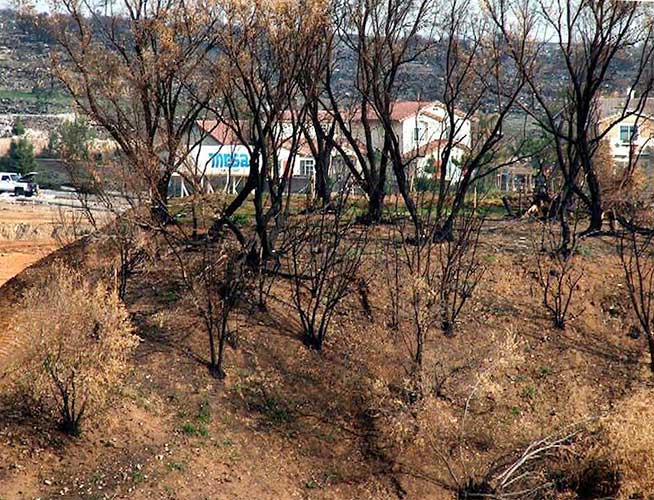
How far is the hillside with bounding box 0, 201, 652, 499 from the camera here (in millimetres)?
13188

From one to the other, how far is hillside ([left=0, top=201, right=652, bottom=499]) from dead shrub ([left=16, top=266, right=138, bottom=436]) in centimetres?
39

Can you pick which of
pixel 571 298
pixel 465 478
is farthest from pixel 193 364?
pixel 571 298

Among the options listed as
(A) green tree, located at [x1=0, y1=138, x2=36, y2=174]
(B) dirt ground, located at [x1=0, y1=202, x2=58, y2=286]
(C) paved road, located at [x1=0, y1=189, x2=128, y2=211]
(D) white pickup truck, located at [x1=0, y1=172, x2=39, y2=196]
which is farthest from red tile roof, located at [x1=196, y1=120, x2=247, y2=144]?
(A) green tree, located at [x1=0, y1=138, x2=36, y2=174]

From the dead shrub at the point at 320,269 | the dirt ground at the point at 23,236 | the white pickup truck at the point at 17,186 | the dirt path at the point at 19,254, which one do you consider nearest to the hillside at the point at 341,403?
the dead shrub at the point at 320,269

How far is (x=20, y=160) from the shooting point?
56.3m

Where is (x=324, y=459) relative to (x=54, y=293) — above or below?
below

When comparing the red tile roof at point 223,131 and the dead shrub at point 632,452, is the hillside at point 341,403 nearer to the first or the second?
the dead shrub at point 632,452

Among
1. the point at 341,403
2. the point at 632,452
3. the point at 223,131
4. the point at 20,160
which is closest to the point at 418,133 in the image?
the point at 223,131

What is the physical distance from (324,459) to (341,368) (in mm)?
2260

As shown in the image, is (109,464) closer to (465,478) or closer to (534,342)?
(465,478)

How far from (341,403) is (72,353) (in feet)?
14.6

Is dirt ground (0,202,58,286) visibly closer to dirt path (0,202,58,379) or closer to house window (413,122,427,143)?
dirt path (0,202,58,379)

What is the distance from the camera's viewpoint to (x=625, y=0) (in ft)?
58.9

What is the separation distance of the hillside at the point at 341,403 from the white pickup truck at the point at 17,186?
29.0 meters
